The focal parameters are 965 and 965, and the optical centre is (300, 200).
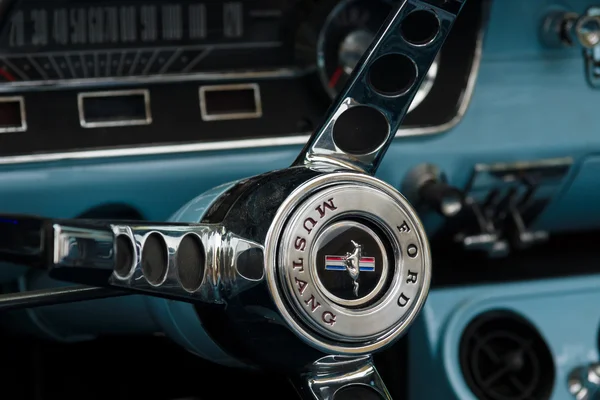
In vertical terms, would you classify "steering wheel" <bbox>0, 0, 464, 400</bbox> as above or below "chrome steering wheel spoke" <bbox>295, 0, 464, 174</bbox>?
below

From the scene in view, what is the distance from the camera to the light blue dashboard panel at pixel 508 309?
3.95ft

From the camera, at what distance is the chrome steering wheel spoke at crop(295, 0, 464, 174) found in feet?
2.96

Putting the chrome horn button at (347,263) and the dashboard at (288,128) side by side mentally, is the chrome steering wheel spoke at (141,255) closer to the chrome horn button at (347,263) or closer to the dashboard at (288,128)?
the chrome horn button at (347,263)

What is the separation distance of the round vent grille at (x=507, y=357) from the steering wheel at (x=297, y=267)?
37 centimetres

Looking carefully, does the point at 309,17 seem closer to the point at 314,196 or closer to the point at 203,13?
the point at 203,13

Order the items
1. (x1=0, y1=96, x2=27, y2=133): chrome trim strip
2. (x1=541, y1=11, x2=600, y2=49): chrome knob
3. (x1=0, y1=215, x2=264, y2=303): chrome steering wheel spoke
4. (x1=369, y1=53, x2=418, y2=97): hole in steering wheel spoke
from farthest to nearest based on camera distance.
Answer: (x1=541, y1=11, x2=600, y2=49): chrome knob
(x1=0, y1=96, x2=27, y2=133): chrome trim strip
(x1=369, y1=53, x2=418, y2=97): hole in steering wheel spoke
(x1=0, y1=215, x2=264, y2=303): chrome steering wheel spoke

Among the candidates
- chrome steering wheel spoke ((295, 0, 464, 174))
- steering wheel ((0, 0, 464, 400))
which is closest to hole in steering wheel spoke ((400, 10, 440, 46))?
chrome steering wheel spoke ((295, 0, 464, 174))

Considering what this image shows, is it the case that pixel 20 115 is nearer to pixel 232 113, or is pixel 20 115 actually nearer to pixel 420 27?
pixel 232 113

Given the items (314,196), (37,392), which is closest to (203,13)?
(314,196)

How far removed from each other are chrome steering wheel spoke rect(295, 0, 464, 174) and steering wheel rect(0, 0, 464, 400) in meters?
0.03

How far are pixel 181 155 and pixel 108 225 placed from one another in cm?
47

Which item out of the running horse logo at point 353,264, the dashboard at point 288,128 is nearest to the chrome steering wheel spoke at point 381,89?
the running horse logo at point 353,264

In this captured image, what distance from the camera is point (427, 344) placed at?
47.7 inches

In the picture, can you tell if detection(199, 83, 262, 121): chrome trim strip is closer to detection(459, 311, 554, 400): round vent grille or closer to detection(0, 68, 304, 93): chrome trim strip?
detection(0, 68, 304, 93): chrome trim strip
